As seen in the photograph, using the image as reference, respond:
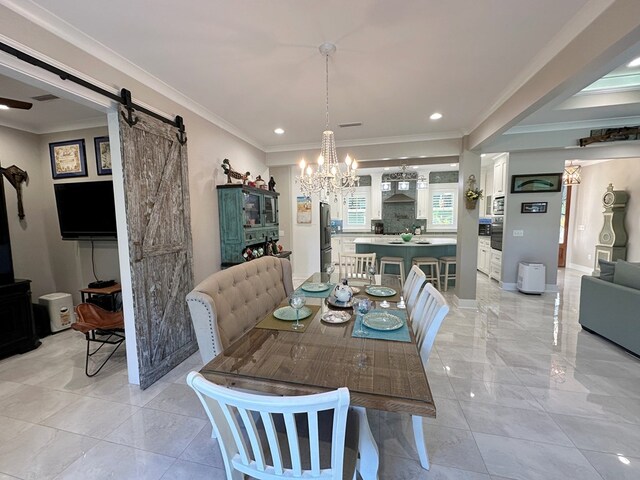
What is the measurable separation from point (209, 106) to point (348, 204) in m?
5.59

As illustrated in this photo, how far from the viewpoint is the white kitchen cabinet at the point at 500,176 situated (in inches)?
208

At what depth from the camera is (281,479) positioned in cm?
95

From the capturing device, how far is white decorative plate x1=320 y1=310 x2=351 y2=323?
1.77 metres

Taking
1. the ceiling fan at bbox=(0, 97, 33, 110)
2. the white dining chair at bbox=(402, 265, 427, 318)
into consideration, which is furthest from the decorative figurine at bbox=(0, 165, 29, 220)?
the white dining chair at bbox=(402, 265, 427, 318)

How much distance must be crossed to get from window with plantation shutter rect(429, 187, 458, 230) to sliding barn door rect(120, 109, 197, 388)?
6.73 metres

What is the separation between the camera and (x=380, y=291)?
7.85 ft

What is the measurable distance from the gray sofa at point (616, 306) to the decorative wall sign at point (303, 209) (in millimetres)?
4429

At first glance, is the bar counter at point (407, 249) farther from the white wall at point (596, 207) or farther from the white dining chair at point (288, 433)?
the white dining chair at point (288, 433)

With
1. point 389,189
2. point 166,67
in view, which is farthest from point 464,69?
point 389,189

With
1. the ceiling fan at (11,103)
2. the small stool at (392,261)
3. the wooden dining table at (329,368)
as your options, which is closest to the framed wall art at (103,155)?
the ceiling fan at (11,103)

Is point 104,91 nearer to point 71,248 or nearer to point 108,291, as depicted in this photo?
point 108,291

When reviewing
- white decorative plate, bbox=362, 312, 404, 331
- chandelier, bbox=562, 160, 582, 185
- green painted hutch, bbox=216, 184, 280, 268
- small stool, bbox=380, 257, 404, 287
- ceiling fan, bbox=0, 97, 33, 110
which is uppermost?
ceiling fan, bbox=0, 97, 33, 110

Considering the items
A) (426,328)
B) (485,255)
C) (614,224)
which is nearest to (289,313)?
(426,328)

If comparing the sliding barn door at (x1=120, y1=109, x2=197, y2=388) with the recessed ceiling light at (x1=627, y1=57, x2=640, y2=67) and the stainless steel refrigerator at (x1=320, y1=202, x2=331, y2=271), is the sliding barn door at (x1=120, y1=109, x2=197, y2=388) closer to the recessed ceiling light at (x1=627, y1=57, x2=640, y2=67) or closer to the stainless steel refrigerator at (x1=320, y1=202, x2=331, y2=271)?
the stainless steel refrigerator at (x1=320, y1=202, x2=331, y2=271)
